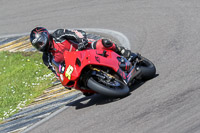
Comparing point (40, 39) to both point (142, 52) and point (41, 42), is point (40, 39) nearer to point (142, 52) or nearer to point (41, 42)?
point (41, 42)

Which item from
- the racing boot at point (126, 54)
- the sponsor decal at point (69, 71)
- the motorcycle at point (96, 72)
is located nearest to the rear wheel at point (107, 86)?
the motorcycle at point (96, 72)

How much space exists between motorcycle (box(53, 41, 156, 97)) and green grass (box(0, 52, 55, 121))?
2195 mm

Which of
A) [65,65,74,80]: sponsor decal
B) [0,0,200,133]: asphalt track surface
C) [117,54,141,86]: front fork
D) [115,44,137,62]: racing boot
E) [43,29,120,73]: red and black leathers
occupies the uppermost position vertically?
[43,29,120,73]: red and black leathers

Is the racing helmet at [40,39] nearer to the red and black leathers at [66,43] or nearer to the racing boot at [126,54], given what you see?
the red and black leathers at [66,43]

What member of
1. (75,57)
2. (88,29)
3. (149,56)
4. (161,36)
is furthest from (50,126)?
(88,29)

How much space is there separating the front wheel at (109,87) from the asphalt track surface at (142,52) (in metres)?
0.21

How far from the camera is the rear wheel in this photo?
26.0ft

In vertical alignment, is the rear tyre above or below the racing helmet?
below

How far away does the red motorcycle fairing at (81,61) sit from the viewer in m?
7.95

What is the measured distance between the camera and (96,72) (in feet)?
26.6

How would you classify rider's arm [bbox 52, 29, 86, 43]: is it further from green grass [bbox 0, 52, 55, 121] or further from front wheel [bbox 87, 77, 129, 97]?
green grass [bbox 0, 52, 55, 121]

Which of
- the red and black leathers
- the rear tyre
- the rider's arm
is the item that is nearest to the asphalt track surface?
the rear tyre

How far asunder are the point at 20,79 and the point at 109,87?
432 centimetres

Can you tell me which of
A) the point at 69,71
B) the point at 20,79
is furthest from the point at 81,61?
the point at 20,79
